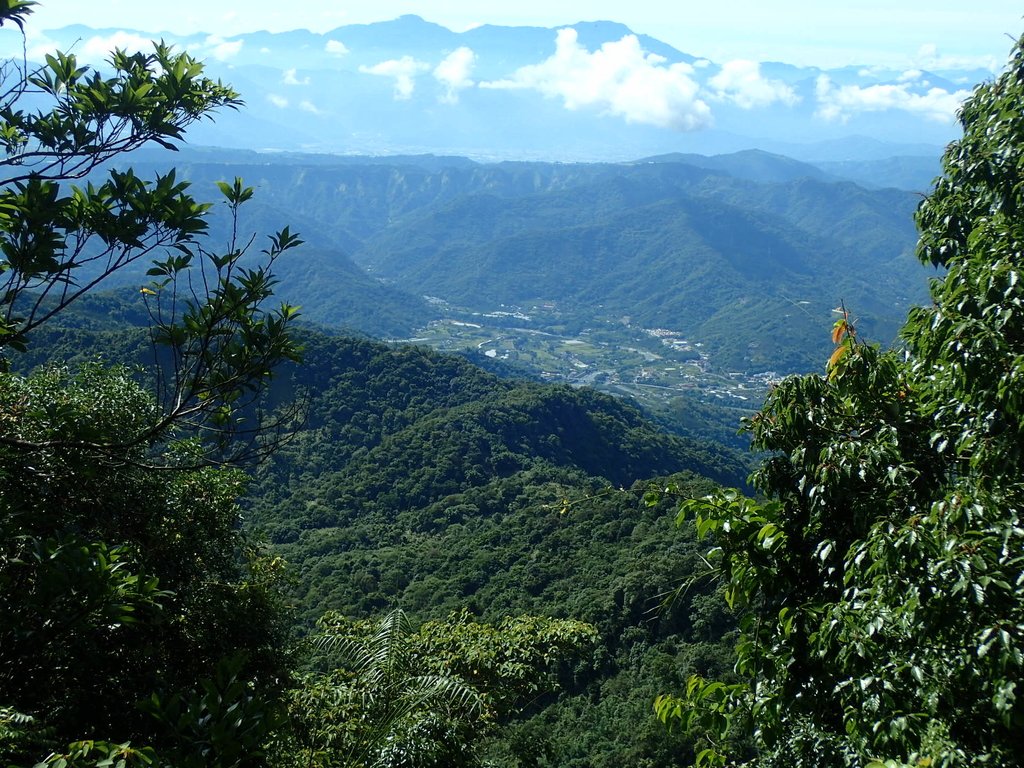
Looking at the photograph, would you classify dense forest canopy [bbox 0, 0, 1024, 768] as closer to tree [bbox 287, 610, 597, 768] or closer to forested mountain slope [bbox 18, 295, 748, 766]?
tree [bbox 287, 610, 597, 768]

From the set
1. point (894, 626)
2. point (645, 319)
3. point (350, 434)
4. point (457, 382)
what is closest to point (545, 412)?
point (457, 382)

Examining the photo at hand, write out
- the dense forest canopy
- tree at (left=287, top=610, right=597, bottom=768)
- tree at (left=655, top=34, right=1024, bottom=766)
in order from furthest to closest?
1. tree at (left=287, top=610, right=597, bottom=768)
2. the dense forest canopy
3. tree at (left=655, top=34, right=1024, bottom=766)

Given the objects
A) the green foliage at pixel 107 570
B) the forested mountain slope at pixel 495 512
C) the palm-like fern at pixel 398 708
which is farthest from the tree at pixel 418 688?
the green foliage at pixel 107 570

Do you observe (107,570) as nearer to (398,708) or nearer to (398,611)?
(398,708)

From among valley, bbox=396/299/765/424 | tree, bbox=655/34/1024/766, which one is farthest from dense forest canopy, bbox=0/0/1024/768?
valley, bbox=396/299/765/424

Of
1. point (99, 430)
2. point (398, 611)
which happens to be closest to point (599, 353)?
point (398, 611)

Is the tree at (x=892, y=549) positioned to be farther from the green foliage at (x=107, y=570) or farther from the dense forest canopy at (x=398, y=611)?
the green foliage at (x=107, y=570)

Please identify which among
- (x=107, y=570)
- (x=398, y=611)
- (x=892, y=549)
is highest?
(x=892, y=549)

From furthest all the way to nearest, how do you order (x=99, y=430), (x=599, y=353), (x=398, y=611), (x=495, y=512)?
(x=599, y=353) < (x=495, y=512) < (x=398, y=611) < (x=99, y=430)
